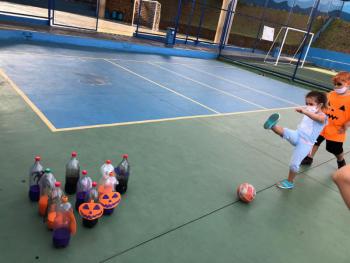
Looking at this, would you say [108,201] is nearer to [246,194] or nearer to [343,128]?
[246,194]

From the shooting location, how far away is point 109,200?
2.99 metres

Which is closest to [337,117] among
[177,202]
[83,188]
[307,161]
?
[307,161]

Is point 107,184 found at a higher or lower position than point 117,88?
higher

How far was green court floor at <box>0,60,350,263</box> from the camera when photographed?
2756mm

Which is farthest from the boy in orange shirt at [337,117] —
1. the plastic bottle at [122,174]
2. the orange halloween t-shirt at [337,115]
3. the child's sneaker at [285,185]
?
the plastic bottle at [122,174]

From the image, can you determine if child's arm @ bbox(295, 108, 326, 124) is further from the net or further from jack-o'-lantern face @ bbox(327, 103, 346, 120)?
the net

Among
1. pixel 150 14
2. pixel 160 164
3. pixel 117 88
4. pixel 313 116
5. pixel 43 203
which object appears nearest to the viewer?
pixel 43 203

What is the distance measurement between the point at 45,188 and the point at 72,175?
39cm

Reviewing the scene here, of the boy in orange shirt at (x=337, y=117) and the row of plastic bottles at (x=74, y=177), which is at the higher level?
the boy in orange shirt at (x=337, y=117)

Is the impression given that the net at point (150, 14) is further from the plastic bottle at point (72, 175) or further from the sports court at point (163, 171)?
the plastic bottle at point (72, 175)

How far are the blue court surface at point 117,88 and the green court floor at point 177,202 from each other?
541 millimetres

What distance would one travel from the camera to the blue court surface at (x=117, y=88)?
5.89 m

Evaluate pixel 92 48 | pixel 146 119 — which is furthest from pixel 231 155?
pixel 92 48

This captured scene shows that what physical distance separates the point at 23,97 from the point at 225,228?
4564 mm
